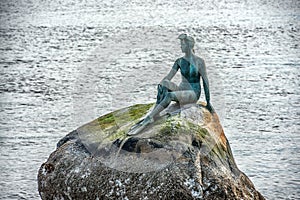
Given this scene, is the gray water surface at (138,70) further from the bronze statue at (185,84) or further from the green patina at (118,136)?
the green patina at (118,136)

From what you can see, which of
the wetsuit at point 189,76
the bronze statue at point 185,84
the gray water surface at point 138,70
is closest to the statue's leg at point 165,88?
the bronze statue at point 185,84

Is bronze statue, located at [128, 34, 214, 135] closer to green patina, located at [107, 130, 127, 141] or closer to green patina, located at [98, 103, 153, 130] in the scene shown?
green patina, located at [107, 130, 127, 141]

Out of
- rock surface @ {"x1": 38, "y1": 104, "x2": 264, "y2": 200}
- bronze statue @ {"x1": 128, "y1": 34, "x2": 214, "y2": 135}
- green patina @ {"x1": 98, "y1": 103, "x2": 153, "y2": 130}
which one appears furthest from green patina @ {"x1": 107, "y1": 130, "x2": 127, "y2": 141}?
green patina @ {"x1": 98, "y1": 103, "x2": 153, "y2": 130}

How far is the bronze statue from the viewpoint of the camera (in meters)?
8.54

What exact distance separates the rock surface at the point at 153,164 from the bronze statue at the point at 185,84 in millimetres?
115

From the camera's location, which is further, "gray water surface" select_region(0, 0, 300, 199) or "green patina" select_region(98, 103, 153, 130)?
"gray water surface" select_region(0, 0, 300, 199)

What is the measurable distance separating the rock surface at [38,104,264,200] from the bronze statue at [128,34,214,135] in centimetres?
11

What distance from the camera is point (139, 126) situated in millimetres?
8469

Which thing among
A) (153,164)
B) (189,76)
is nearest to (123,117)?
(189,76)

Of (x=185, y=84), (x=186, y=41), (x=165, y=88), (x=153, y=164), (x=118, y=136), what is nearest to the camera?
(x=153, y=164)

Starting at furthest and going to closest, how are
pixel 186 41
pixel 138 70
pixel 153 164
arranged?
pixel 138 70
pixel 186 41
pixel 153 164

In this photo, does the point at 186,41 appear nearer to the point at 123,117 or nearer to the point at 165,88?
the point at 165,88

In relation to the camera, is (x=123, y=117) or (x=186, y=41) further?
(x=123, y=117)

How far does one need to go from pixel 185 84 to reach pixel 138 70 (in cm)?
819
